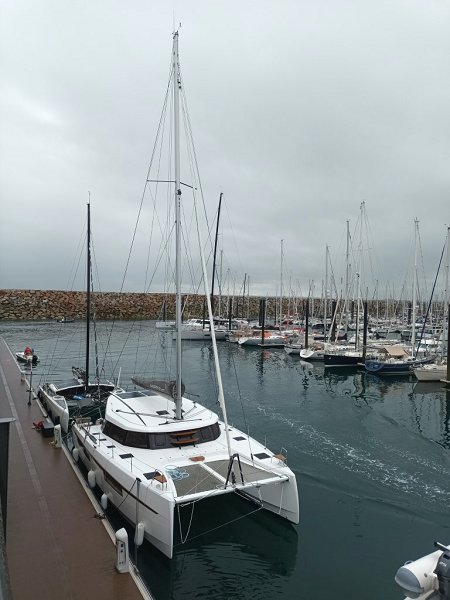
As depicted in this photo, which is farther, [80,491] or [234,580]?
[80,491]

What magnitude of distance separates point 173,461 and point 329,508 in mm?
5038

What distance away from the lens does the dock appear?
7191mm

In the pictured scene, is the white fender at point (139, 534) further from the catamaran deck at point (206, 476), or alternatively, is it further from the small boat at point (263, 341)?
the small boat at point (263, 341)

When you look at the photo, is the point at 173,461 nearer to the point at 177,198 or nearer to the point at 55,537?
the point at 55,537

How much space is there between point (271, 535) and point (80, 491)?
496 cm

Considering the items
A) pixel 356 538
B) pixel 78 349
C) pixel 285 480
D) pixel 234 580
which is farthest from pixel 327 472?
pixel 78 349

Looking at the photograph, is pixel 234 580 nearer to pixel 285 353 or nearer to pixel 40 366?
pixel 40 366

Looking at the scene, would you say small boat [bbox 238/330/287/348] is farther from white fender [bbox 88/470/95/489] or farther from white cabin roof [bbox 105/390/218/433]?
white fender [bbox 88/470/95/489]

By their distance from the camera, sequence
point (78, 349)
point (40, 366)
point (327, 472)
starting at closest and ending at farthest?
point (327, 472) < point (40, 366) < point (78, 349)

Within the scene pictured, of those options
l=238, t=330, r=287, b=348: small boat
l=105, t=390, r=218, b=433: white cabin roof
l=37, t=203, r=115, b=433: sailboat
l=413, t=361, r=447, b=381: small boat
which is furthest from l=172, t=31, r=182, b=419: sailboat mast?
l=238, t=330, r=287, b=348: small boat

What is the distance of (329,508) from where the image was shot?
494 inches

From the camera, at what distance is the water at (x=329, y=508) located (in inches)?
359

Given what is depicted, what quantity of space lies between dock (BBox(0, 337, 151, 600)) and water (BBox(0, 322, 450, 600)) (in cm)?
147

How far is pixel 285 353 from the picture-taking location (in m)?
50.5
